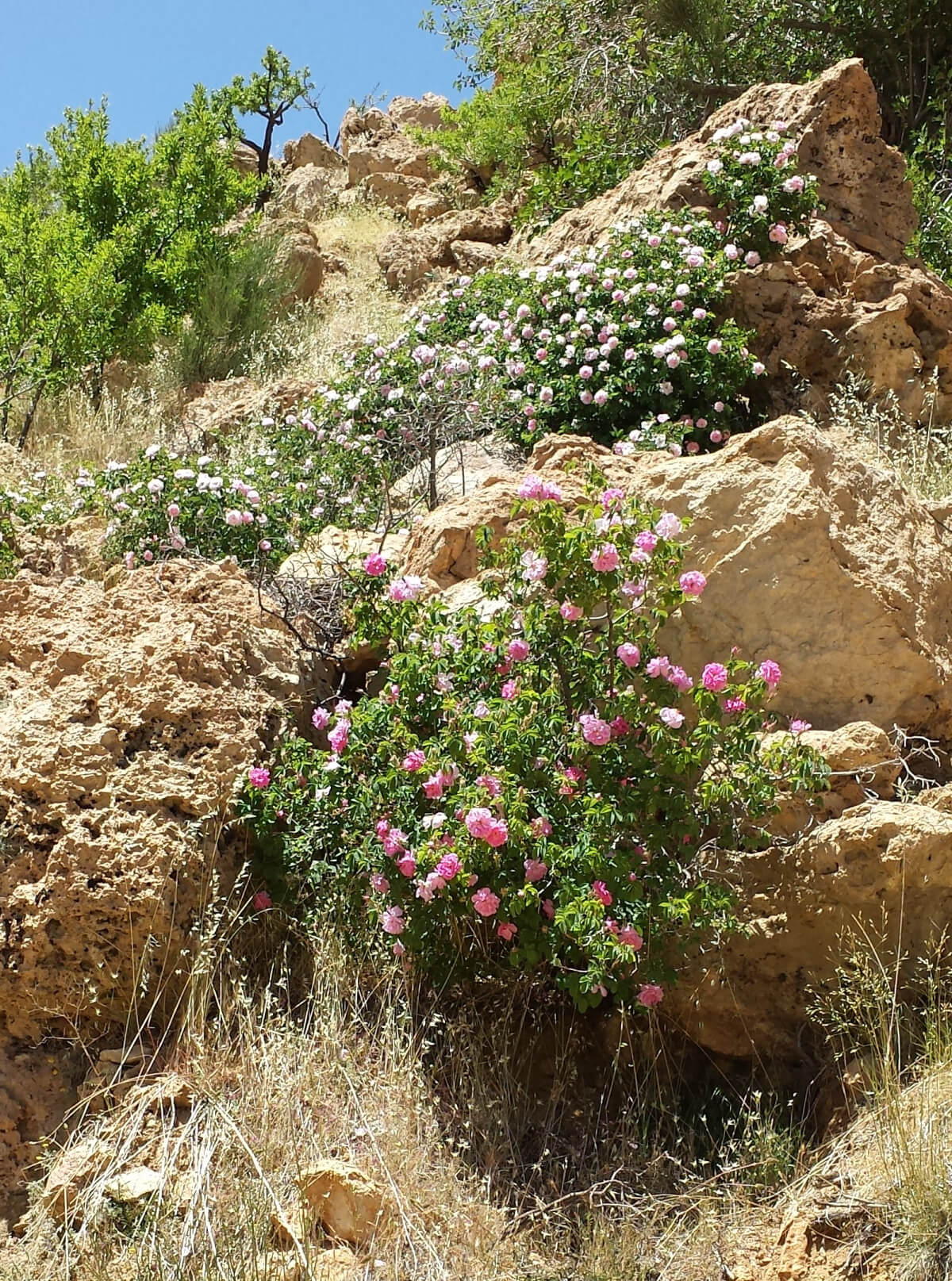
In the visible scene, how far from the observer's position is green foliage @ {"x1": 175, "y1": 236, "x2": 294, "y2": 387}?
10180mm

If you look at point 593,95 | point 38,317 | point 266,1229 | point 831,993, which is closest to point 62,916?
point 266,1229

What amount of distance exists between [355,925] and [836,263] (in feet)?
15.3

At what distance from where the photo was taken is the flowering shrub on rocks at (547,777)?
3.09 meters

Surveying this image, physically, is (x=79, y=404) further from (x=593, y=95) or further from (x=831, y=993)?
(x=831, y=993)

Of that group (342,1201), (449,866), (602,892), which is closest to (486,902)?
(449,866)

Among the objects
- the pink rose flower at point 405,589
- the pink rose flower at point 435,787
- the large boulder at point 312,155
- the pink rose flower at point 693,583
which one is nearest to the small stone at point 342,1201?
the pink rose flower at point 435,787

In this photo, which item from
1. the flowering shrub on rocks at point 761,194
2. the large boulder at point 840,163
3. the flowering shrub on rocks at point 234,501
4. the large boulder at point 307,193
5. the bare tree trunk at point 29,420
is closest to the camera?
the flowering shrub on rocks at point 234,501

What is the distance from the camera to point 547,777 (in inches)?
126

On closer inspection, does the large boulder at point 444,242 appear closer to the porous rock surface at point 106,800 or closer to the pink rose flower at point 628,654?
the porous rock surface at point 106,800

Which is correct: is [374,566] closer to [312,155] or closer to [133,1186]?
[133,1186]

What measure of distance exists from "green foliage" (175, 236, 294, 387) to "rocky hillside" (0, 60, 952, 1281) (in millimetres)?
6040

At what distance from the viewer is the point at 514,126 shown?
1202 cm

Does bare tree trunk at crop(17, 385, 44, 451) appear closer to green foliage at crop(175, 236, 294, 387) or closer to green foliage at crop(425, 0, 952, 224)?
green foliage at crop(175, 236, 294, 387)

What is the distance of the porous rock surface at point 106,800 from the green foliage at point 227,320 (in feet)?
21.5
